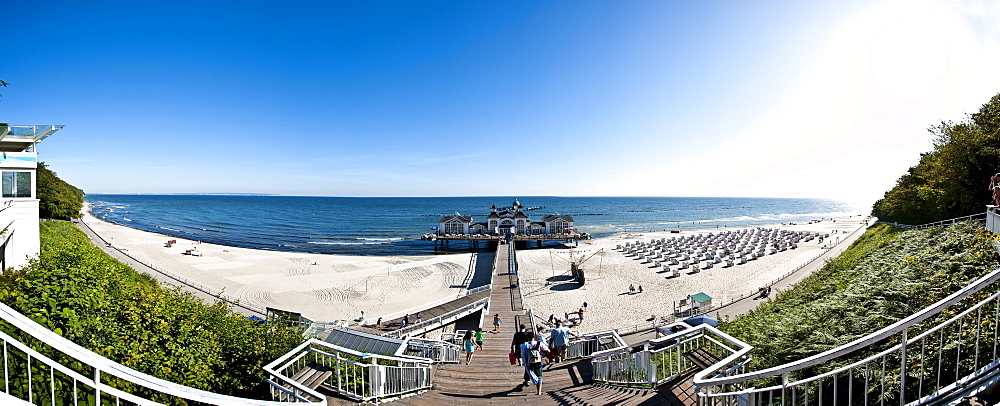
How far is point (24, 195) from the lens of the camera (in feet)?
36.1

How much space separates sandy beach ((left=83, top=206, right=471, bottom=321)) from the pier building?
31.9ft

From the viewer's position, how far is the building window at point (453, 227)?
5266cm

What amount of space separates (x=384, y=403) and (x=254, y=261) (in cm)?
3852

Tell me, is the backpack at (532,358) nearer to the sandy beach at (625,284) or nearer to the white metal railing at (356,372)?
the white metal railing at (356,372)

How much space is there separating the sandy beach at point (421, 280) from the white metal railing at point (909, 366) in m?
14.6

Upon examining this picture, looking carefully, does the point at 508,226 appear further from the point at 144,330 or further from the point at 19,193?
the point at 144,330

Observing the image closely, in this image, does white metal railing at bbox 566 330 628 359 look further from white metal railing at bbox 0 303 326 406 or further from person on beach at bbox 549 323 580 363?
white metal railing at bbox 0 303 326 406

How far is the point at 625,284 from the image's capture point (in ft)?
93.9

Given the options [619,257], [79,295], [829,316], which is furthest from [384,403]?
[619,257]

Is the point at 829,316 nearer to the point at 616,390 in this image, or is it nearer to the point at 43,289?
the point at 616,390

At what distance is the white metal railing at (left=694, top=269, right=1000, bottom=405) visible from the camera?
296 centimetres

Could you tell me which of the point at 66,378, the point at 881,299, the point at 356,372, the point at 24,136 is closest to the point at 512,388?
the point at 356,372

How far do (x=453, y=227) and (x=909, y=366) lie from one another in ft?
163

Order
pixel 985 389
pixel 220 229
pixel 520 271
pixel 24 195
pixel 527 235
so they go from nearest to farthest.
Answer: pixel 985 389 → pixel 24 195 → pixel 520 271 → pixel 527 235 → pixel 220 229
